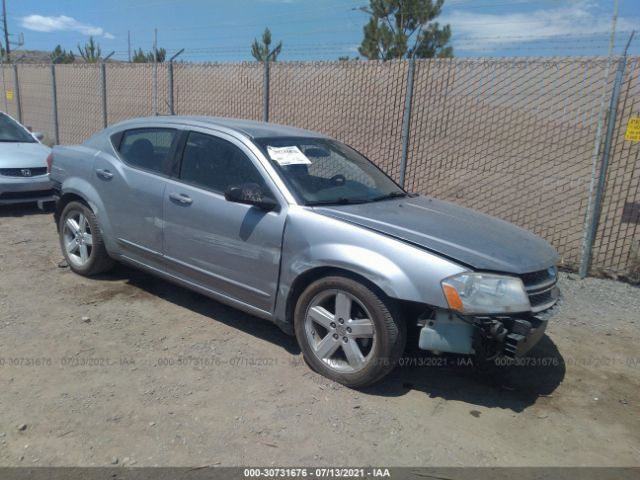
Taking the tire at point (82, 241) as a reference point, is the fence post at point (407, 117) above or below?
above

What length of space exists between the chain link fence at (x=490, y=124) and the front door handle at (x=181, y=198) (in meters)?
3.97

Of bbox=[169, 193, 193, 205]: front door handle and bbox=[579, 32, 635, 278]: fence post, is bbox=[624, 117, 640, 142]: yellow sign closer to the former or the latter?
bbox=[579, 32, 635, 278]: fence post

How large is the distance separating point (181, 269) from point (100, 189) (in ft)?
4.28

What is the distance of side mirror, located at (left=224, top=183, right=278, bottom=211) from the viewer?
151 inches

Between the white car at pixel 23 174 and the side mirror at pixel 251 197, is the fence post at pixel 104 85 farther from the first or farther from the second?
the side mirror at pixel 251 197

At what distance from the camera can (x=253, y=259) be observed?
155 inches

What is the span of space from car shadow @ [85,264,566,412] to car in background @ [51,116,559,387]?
399 mm

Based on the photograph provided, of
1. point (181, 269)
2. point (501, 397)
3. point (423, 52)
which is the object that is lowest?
point (501, 397)

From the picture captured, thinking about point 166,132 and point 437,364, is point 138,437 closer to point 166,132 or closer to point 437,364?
point 437,364

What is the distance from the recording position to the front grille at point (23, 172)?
7.72 meters

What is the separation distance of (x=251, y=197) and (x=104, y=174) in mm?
1942

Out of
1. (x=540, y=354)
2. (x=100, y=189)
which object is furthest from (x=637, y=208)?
(x=100, y=189)

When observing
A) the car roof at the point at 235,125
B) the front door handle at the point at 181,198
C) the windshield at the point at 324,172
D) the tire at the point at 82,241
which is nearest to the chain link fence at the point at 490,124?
the windshield at the point at 324,172

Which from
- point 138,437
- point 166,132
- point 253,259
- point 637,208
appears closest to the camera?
point 138,437
